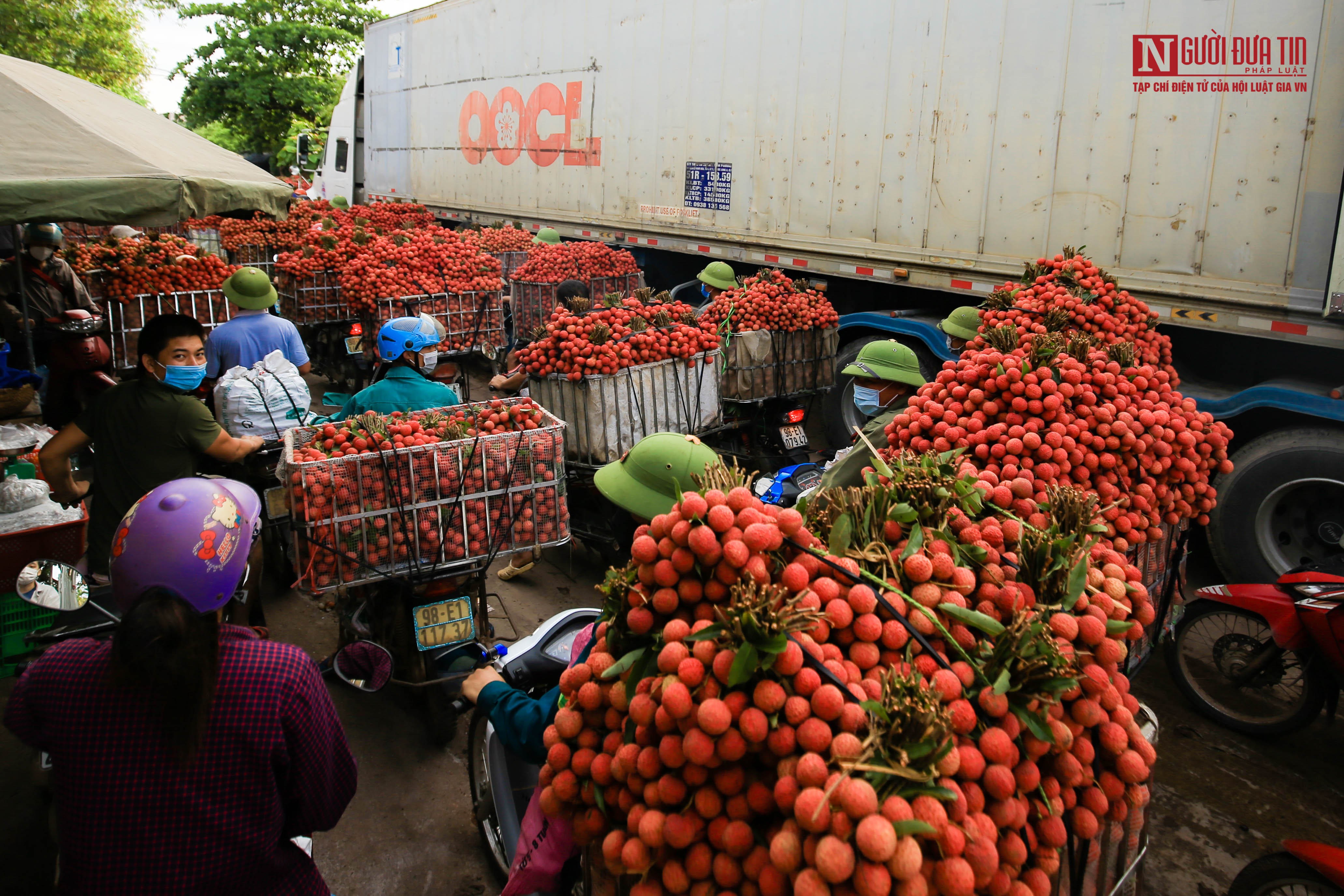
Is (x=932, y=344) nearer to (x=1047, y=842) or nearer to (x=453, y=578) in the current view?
(x=453, y=578)

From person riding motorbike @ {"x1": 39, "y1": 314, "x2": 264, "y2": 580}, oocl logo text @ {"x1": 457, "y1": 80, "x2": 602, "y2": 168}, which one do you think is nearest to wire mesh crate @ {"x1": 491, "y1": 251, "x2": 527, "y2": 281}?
oocl logo text @ {"x1": 457, "y1": 80, "x2": 602, "y2": 168}

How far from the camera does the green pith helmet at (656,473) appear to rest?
3123 mm

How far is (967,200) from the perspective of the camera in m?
7.43

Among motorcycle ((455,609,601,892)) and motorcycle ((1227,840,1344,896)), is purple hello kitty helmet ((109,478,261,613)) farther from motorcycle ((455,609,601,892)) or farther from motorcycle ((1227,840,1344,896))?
motorcycle ((1227,840,1344,896))

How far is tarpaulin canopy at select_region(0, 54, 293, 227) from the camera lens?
3.62m

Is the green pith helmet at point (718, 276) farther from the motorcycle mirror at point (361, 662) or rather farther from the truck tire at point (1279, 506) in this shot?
the motorcycle mirror at point (361, 662)

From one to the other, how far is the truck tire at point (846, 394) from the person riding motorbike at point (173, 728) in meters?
6.54

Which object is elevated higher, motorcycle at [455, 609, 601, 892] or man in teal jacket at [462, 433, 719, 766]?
man in teal jacket at [462, 433, 719, 766]

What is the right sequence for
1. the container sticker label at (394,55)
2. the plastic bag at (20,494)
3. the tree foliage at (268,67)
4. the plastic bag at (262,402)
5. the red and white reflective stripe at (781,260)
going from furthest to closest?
the tree foliage at (268,67), the container sticker label at (394,55), the red and white reflective stripe at (781,260), the plastic bag at (262,402), the plastic bag at (20,494)

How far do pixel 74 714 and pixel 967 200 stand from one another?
25.0 feet

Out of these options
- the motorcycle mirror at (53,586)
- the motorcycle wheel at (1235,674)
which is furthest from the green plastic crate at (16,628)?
the motorcycle wheel at (1235,674)

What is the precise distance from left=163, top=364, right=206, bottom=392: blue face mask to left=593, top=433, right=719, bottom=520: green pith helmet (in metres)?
2.18

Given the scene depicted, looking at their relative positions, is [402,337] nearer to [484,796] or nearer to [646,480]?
[646,480]

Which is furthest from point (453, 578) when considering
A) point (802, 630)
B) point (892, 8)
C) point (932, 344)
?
point (892, 8)
